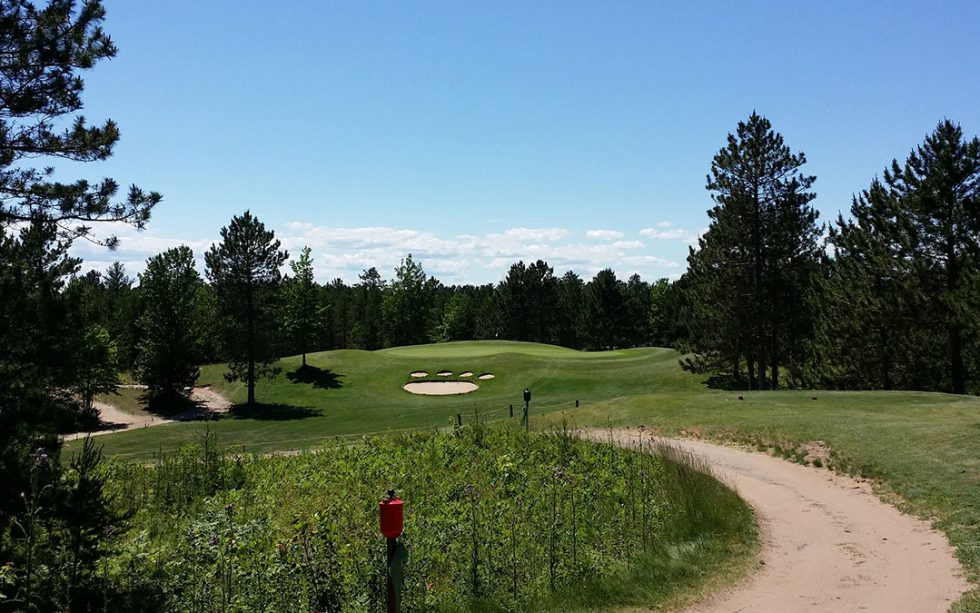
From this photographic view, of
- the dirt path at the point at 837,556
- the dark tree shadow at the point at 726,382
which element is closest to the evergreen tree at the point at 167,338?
the dark tree shadow at the point at 726,382

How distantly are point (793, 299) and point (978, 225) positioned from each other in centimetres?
978

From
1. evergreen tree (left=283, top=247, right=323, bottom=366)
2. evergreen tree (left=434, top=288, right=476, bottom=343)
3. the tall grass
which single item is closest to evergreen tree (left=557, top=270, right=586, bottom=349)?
evergreen tree (left=434, top=288, right=476, bottom=343)

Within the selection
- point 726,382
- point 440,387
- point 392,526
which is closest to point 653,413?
point 392,526

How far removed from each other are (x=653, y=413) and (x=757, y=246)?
1740 centimetres

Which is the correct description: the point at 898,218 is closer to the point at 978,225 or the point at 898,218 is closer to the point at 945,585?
the point at 978,225

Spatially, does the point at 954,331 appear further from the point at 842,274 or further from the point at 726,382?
the point at 726,382

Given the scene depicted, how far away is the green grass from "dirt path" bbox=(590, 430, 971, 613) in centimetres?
40

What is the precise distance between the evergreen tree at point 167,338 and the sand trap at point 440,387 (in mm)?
18084

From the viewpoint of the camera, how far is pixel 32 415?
6980mm

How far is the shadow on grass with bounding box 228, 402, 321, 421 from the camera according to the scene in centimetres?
4103

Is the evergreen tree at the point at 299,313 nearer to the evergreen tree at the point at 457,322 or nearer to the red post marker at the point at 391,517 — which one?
the evergreen tree at the point at 457,322

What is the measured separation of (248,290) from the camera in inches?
1805

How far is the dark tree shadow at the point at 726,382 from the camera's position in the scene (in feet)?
131

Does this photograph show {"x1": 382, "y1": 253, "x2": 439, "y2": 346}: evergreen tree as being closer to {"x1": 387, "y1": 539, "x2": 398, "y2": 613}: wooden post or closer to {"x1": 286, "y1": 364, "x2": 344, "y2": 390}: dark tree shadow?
{"x1": 286, "y1": 364, "x2": 344, "y2": 390}: dark tree shadow
